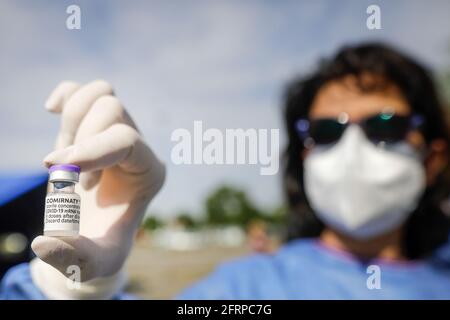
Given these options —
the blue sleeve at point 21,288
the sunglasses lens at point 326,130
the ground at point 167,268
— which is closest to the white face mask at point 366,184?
the sunglasses lens at point 326,130

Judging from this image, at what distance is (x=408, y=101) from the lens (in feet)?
3.20

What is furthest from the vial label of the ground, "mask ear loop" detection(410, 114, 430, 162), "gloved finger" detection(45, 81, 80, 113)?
the ground

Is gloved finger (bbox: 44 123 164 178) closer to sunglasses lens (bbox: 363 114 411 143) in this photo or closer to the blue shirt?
the blue shirt

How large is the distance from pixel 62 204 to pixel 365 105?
669mm

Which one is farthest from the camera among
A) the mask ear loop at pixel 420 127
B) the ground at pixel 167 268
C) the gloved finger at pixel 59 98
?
the ground at pixel 167 268

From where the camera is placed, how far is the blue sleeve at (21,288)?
58 cm

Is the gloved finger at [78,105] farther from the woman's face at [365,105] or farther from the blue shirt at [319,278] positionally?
the woman's face at [365,105]

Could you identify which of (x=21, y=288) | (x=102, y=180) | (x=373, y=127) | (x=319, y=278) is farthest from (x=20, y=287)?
(x=373, y=127)

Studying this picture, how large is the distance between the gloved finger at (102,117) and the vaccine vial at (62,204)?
0.06 m

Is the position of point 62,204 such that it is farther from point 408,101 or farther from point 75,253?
point 408,101

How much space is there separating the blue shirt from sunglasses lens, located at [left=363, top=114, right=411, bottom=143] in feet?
0.81
